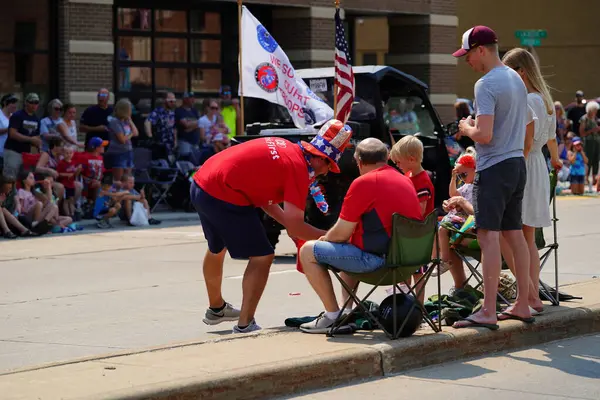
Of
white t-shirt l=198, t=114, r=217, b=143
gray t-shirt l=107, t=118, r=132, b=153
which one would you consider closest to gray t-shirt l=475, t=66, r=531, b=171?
gray t-shirt l=107, t=118, r=132, b=153

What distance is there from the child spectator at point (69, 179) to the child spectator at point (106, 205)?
0.35 meters

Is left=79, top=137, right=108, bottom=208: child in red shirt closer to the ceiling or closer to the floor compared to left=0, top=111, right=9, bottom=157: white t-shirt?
closer to the floor

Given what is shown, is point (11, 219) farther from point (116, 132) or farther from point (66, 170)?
point (116, 132)

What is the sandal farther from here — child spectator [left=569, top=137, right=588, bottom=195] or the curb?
child spectator [left=569, top=137, right=588, bottom=195]

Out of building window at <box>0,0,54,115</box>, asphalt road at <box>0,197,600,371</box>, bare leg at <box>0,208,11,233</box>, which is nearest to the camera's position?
asphalt road at <box>0,197,600,371</box>

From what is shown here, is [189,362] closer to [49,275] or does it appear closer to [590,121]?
[49,275]

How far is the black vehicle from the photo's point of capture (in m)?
13.7

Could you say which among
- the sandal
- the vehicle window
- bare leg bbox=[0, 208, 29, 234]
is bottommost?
the sandal

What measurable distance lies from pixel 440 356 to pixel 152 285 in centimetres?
481

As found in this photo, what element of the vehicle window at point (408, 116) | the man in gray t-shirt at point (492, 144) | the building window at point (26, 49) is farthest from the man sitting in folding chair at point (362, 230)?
the building window at point (26, 49)

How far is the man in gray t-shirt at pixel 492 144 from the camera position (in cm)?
831

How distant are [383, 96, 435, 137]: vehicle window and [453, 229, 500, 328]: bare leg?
264 inches

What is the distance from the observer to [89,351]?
8.66 m

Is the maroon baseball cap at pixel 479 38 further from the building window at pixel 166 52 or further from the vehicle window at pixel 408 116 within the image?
the building window at pixel 166 52
